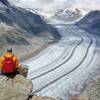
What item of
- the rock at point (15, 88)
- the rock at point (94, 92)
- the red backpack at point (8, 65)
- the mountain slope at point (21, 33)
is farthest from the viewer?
the mountain slope at point (21, 33)

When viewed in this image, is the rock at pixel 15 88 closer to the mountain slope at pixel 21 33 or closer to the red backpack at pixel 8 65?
the red backpack at pixel 8 65

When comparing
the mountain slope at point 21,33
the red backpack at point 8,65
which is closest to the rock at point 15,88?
the red backpack at point 8,65

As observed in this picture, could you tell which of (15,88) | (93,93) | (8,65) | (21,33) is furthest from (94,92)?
(21,33)

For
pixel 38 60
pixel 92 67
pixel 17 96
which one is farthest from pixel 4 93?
pixel 38 60

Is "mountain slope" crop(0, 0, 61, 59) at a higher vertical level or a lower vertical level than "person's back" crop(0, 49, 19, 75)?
lower

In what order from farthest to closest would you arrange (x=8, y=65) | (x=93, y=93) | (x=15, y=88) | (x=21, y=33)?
(x=21, y=33), (x=93, y=93), (x=8, y=65), (x=15, y=88)

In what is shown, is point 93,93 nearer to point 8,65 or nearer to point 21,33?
point 8,65

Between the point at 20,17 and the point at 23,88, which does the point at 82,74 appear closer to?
the point at 23,88

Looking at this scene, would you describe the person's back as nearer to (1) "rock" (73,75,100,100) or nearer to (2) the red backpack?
(2) the red backpack

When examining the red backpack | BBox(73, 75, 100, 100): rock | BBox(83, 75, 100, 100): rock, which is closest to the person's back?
the red backpack

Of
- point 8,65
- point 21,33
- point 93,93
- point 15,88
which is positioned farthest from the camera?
point 21,33
